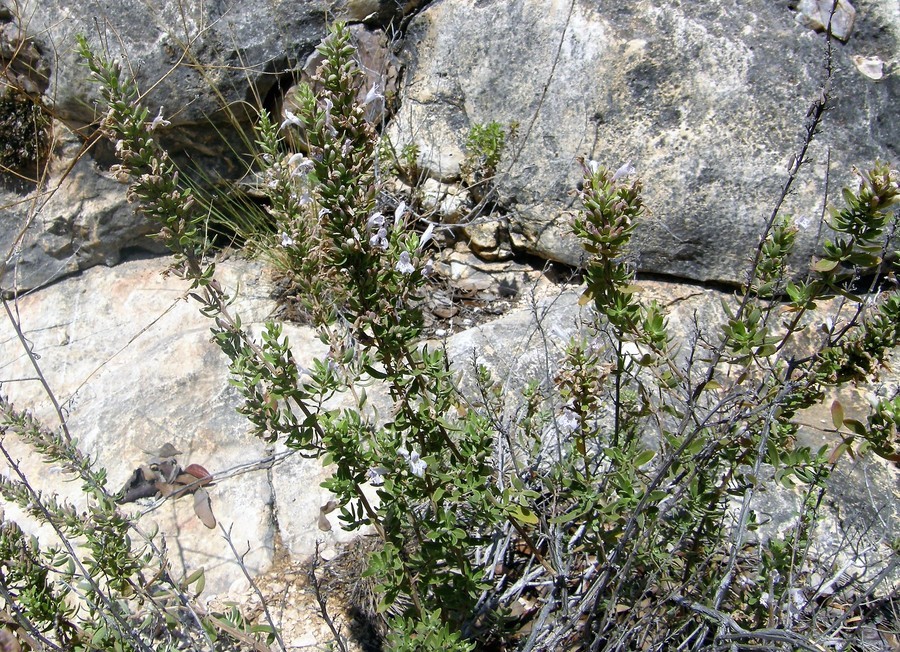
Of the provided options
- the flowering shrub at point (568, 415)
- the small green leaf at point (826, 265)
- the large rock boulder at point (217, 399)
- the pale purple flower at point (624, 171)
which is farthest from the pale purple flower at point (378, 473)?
the small green leaf at point (826, 265)

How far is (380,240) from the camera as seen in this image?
1.65 m

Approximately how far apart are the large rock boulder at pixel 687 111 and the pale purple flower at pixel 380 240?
4.64 ft

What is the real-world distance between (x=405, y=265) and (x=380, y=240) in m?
0.10

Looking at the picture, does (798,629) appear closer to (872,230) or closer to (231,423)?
(872,230)

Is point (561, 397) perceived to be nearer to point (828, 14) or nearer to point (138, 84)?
point (828, 14)

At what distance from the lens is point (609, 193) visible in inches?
62.3

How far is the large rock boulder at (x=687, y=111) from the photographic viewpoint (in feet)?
9.98

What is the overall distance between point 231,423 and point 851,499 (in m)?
2.51

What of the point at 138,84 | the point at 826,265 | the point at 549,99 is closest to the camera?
the point at 826,265

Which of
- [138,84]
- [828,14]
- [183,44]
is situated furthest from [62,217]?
[828,14]

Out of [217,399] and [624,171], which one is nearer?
[624,171]

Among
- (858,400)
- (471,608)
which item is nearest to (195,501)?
(471,608)

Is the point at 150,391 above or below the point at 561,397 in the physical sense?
below

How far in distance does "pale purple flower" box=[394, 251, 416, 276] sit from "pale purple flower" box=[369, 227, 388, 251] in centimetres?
6
